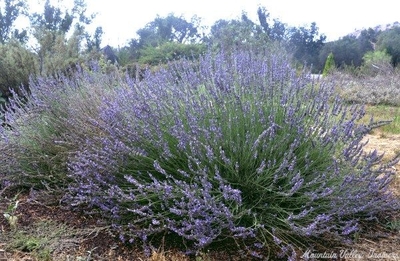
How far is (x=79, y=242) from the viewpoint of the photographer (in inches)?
84.8

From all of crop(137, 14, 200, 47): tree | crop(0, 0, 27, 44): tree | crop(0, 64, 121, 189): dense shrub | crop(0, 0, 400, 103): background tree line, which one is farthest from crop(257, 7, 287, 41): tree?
crop(0, 64, 121, 189): dense shrub

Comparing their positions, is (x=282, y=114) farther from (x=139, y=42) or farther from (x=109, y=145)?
(x=139, y=42)

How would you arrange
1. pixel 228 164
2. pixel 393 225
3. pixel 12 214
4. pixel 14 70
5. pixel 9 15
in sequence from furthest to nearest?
pixel 9 15 < pixel 14 70 < pixel 12 214 < pixel 393 225 < pixel 228 164

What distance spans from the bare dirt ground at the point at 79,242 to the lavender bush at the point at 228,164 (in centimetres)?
8

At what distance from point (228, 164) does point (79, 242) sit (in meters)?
0.89

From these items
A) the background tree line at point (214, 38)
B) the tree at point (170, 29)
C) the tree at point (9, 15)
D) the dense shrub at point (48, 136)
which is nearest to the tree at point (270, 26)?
the background tree line at point (214, 38)

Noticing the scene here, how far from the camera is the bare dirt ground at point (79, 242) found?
6.60 ft

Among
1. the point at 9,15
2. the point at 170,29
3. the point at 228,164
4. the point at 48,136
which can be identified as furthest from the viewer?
the point at 170,29

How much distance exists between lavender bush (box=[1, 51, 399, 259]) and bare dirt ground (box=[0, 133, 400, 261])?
0.08 meters

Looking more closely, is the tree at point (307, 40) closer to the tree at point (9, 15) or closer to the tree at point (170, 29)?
the tree at point (170, 29)

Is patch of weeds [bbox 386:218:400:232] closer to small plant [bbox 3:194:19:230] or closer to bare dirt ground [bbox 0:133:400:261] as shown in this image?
bare dirt ground [bbox 0:133:400:261]

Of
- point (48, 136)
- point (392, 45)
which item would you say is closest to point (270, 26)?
point (392, 45)

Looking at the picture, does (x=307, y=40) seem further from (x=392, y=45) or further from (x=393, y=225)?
(x=393, y=225)

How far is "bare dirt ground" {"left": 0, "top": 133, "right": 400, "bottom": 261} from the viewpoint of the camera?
6.60 ft
